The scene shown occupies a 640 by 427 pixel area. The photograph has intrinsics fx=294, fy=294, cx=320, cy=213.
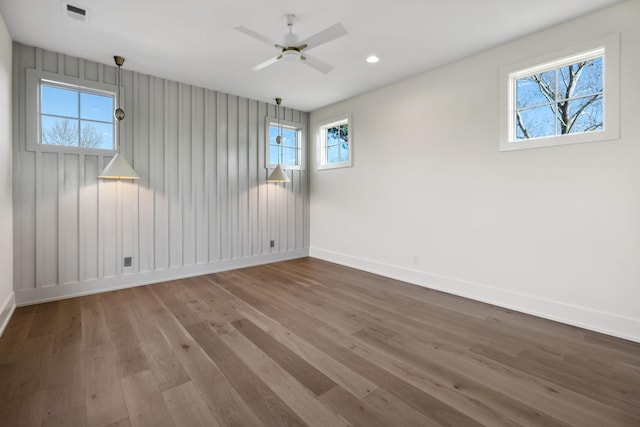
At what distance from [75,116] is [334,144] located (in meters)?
3.84

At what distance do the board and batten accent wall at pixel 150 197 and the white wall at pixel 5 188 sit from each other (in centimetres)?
24

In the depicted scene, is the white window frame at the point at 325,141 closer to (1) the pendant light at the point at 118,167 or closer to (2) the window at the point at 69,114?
(1) the pendant light at the point at 118,167

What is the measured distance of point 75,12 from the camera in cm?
266

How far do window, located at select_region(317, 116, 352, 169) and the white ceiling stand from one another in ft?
4.44

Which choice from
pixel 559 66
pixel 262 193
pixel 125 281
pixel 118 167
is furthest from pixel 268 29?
pixel 125 281

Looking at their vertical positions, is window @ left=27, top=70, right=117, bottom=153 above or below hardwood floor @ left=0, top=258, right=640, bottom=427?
above

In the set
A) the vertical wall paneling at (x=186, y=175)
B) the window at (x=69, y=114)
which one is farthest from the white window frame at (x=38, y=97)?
the vertical wall paneling at (x=186, y=175)

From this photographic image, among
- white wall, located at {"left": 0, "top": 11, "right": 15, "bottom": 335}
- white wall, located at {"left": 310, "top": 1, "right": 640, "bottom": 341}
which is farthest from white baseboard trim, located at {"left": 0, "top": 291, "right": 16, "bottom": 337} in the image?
white wall, located at {"left": 310, "top": 1, "right": 640, "bottom": 341}

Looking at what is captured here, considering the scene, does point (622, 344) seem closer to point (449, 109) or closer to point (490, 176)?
point (490, 176)

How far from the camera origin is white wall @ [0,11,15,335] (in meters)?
2.70

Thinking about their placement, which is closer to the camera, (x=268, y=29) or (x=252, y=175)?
(x=268, y=29)

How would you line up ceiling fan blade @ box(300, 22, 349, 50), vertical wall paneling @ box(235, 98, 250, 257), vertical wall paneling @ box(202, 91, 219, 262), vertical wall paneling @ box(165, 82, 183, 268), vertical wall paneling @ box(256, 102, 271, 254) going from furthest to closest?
vertical wall paneling @ box(256, 102, 271, 254) → vertical wall paneling @ box(235, 98, 250, 257) → vertical wall paneling @ box(202, 91, 219, 262) → vertical wall paneling @ box(165, 82, 183, 268) → ceiling fan blade @ box(300, 22, 349, 50)

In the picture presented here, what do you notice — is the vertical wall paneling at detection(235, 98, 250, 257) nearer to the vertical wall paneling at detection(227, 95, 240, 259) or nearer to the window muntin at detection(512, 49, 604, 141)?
the vertical wall paneling at detection(227, 95, 240, 259)

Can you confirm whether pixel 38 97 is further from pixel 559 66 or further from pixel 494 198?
pixel 559 66
